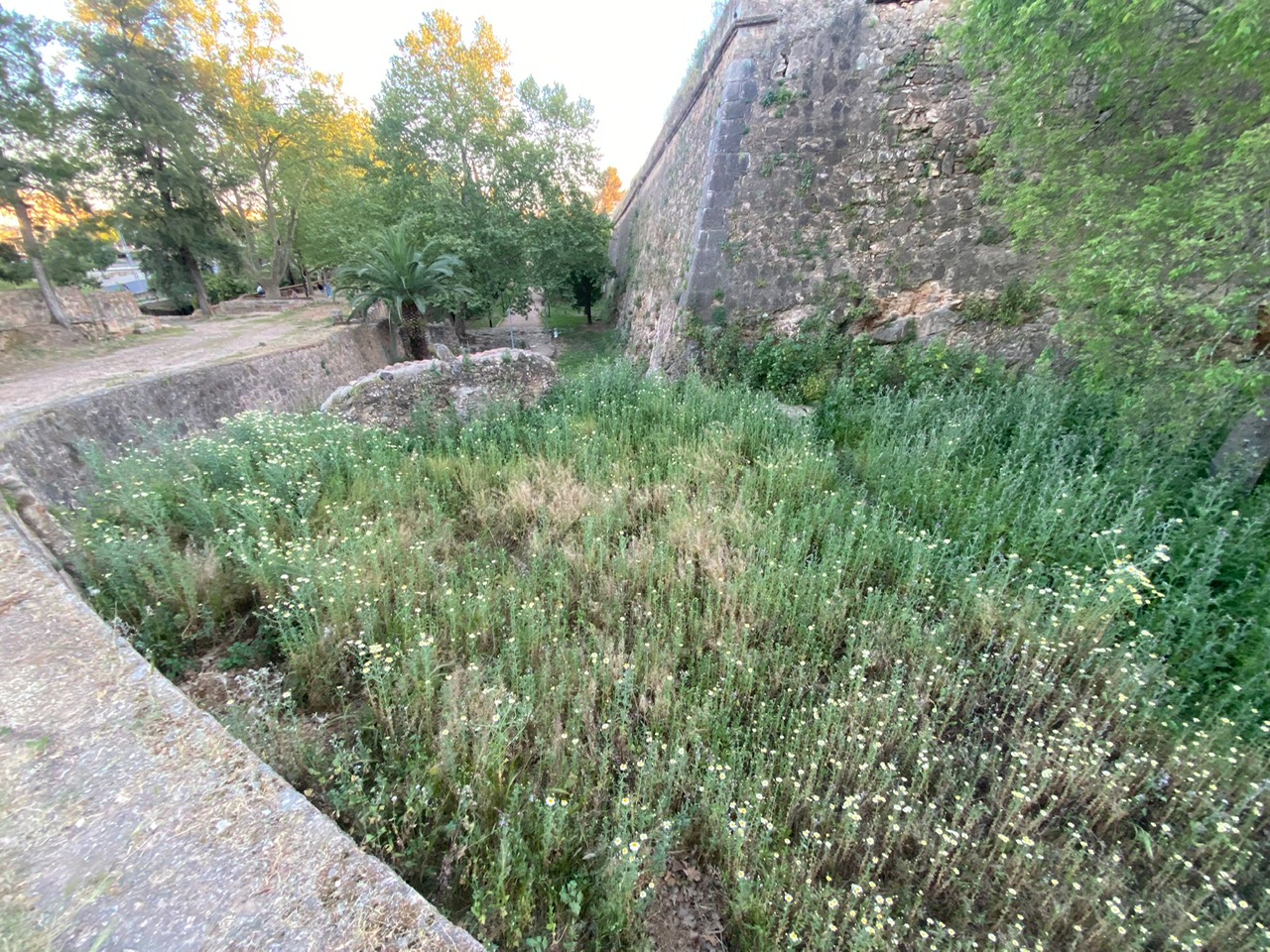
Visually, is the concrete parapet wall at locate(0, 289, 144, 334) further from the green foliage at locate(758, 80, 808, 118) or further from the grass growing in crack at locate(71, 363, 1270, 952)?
the green foliage at locate(758, 80, 808, 118)

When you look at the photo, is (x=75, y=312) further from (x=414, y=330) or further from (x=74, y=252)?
(x=414, y=330)

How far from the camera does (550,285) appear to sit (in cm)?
1580

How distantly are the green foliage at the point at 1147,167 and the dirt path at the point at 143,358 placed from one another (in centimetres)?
929

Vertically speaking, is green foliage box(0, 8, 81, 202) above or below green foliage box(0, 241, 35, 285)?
→ above

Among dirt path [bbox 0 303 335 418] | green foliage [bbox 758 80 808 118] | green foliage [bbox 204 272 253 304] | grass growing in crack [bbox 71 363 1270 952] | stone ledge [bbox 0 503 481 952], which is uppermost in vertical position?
green foliage [bbox 758 80 808 118]

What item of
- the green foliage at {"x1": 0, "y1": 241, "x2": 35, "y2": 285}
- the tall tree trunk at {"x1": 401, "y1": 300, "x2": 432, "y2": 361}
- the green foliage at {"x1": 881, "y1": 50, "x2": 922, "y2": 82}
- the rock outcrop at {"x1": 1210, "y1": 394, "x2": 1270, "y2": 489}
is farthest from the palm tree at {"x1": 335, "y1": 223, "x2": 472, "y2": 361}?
the rock outcrop at {"x1": 1210, "y1": 394, "x2": 1270, "y2": 489}

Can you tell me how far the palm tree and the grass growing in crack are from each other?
8897mm

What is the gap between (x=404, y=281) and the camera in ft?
38.2

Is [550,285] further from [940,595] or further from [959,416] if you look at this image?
[940,595]

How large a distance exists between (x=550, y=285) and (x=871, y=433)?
1318 cm

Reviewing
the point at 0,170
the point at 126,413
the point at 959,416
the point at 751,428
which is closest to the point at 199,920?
the point at 751,428

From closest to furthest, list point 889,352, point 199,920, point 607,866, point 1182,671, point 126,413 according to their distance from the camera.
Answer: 1. point 199,920
2. point 607,866
3. point 1182,671
4. point 126,413
5. point 889,352

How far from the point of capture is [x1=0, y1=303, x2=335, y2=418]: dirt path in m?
5.77


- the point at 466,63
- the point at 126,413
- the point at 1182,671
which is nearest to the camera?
the point at 1182,671
